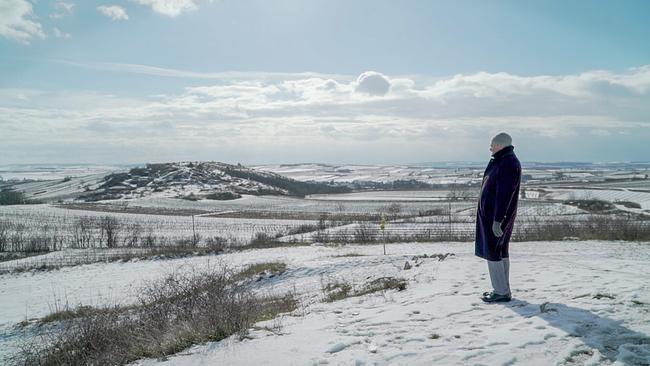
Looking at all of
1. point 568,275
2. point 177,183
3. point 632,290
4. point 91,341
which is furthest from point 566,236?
point 177,183

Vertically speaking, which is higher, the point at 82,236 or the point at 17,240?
the point at 17,240

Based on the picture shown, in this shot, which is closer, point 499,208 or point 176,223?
point 499,208

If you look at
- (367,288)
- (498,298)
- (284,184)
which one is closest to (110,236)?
(367,288)

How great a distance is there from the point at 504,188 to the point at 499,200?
0.19 meters

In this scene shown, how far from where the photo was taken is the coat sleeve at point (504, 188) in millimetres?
5949

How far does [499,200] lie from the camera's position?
5984 millimetres

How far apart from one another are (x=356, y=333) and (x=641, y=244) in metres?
18.8

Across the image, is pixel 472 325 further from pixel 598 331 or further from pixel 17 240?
pixel 17 240

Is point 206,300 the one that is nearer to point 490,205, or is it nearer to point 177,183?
point 490,205

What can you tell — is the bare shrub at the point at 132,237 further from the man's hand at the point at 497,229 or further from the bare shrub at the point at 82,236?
the man's hand at the point at 497,229

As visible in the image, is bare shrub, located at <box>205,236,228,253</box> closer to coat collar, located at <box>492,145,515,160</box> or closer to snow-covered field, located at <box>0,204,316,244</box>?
snow-covered field, located at <box>0,204,316,244</box>

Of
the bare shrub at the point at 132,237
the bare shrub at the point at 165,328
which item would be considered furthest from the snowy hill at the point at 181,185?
the bare shrub at the point at 165,328

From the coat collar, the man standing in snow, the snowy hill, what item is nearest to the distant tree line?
the snowy hill

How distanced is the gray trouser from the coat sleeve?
2.36ft
